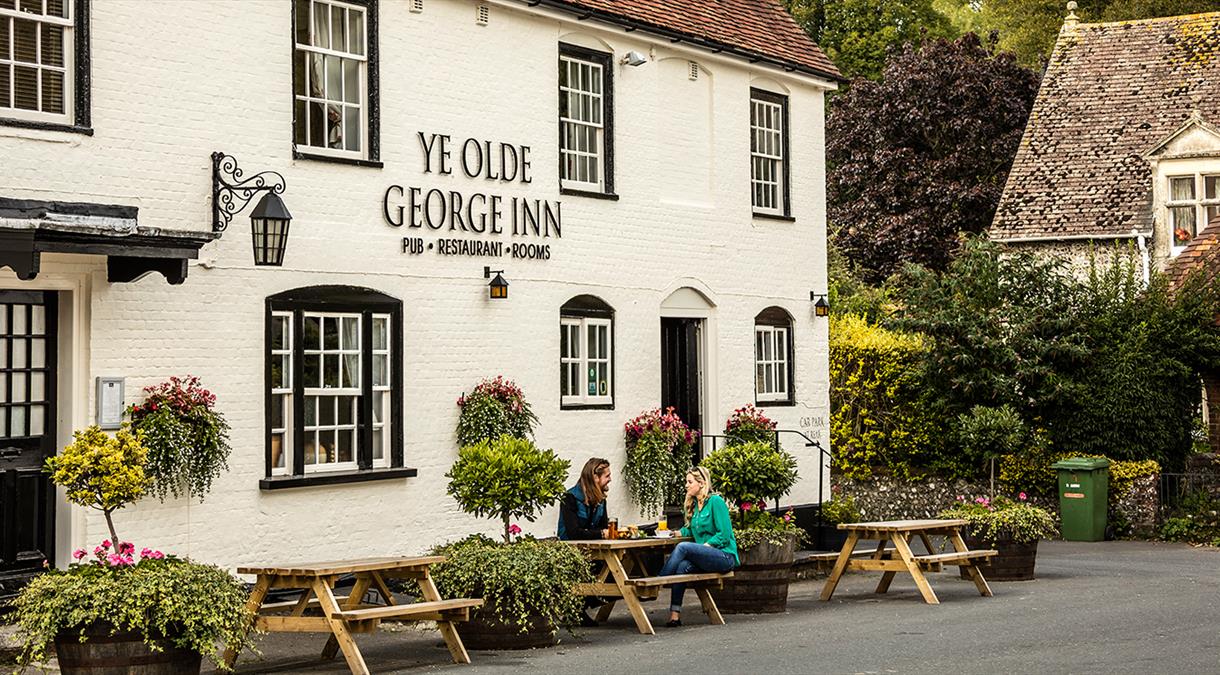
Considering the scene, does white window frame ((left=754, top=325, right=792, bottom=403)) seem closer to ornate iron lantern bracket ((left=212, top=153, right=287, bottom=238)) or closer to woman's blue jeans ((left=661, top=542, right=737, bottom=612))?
woman's blue jeans ((left=661, top=542, right=737, bottom=612))

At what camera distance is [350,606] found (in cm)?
1216

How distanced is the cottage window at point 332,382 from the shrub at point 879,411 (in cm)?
1106

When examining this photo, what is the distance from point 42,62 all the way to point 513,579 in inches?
219

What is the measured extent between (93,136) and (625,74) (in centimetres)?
744

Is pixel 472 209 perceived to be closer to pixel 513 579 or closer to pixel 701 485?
pixel 701 485

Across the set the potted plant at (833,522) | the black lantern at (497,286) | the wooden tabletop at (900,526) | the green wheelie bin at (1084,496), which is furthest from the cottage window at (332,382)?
the green wheelie bin at (1084,496)

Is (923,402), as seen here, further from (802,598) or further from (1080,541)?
(802,598)

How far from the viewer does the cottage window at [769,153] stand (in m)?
21.0

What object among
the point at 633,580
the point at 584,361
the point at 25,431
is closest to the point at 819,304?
the point at 584,361

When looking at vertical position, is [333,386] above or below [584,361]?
below

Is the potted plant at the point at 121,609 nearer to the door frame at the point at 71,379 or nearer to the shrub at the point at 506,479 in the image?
the door frame at the point at 71,379

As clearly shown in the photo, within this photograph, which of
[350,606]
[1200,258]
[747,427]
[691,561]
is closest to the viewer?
[350,606]

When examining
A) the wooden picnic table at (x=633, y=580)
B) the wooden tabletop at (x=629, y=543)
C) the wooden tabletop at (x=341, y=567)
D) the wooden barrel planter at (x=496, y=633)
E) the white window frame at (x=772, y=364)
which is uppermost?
the white window frame at (x=772, y=364)

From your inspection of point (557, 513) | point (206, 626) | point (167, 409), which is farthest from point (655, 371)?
point (206, 626)
